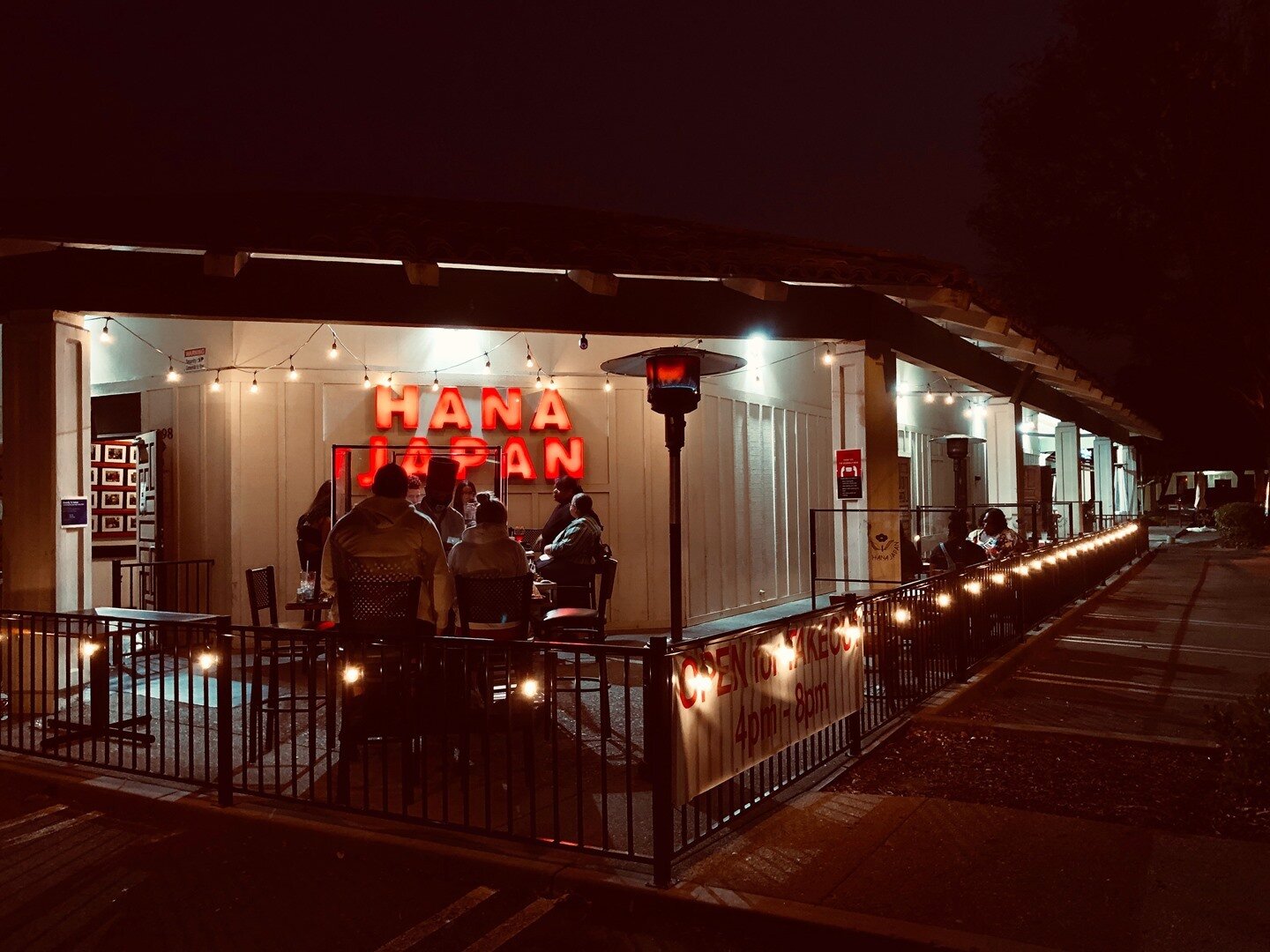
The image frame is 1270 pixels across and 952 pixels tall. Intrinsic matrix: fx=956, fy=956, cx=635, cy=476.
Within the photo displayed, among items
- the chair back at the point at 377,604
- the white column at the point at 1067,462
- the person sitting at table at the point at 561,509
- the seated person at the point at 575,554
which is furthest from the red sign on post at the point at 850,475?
the white column at the point at 1067,462

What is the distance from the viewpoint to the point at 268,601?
7797 mm

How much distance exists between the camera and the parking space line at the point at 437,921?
3906mm

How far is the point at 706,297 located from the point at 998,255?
20.6m

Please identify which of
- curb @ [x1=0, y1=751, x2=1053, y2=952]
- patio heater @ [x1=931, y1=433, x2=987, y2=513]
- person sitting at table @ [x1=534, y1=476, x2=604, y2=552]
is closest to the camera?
curb @ [x1=0, y1=751, x2=1053, y2=952]

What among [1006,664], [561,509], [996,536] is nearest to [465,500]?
[561,509]

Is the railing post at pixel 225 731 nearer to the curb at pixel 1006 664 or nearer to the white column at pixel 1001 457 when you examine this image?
the curb at pixel 1006 664

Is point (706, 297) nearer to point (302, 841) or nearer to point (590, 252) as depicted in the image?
point (590, 252)

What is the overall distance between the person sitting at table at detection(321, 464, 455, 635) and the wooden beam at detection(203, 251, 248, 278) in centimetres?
284

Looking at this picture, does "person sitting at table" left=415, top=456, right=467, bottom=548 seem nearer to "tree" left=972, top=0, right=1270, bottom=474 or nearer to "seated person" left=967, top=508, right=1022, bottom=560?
"seated person" left=967, top=508, right=1022, bottom=560

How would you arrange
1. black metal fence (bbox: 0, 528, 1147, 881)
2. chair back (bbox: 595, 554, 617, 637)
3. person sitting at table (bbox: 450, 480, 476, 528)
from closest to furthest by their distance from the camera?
black metal fence (bbox: 0, 528, 1147, 881), chair back (bbox: 595, 554, 617, 637), person sitting at table (bbox: 450, 480, 476, 528)

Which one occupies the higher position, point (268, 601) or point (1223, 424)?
point (1223, 424)

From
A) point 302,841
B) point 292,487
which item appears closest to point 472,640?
point 302,841

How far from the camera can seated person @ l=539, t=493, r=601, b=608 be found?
29.5ft

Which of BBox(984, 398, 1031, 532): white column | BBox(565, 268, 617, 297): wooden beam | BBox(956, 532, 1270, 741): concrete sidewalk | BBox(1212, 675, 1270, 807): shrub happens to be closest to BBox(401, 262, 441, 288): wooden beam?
BBox(565, 268, 617, 297): wooden beam
